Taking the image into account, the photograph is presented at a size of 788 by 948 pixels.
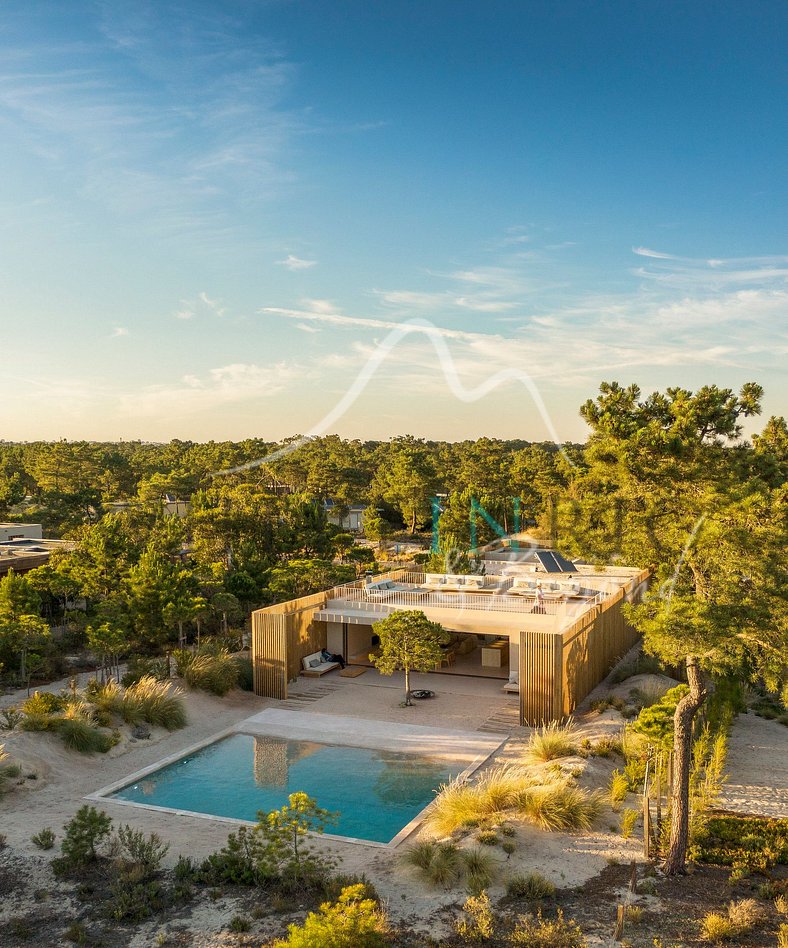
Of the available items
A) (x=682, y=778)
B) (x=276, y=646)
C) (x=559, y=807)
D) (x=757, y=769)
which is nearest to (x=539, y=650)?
(x=757, y=769)

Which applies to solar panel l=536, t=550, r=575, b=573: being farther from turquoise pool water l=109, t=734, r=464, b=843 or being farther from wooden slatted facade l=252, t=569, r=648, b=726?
turquoise pool water l=109, t=734, r=464, b=843

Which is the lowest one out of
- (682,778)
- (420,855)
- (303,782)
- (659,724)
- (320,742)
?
(320,742)

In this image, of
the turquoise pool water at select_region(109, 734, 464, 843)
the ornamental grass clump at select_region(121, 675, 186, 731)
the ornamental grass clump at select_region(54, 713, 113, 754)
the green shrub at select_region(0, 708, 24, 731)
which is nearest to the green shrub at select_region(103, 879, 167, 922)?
the turquoise pool water at select_region(109, 734, 464, 843)

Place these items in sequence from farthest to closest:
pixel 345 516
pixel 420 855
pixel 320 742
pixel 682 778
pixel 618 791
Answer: pixel 345 516 < pixel 320 742 < pixel 618 791 < pixel 420 855 < pixel 682 778

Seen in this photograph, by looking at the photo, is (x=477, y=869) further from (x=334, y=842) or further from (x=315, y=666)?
(x=315, y=666)

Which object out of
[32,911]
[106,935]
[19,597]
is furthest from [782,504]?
[19,597]

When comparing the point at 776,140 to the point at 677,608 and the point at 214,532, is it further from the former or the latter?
the point at 214,532

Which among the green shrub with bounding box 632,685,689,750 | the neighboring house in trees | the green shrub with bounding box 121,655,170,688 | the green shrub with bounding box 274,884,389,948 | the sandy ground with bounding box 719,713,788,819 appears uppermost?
the neighboring house in trees
